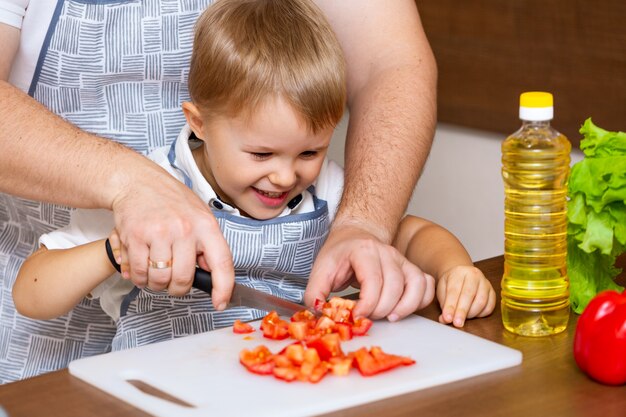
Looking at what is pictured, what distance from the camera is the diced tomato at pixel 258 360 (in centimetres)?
126

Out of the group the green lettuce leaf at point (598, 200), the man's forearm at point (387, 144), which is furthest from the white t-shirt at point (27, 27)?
the green lettuce leaf at point (598, 200)

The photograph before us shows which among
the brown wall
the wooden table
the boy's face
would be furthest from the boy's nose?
the brown wall

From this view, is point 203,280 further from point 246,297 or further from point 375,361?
point 375,361

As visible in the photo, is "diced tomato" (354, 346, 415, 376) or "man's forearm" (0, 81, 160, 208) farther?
"man's forearm" (0, 81, 160, 208)

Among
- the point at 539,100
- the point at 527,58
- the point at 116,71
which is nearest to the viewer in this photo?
the point at 539,100

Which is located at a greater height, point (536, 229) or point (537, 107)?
point (537, 107)

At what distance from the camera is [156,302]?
1743 millimetres

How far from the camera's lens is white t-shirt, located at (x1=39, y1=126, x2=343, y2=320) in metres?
1.70

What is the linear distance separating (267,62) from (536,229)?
454 mm

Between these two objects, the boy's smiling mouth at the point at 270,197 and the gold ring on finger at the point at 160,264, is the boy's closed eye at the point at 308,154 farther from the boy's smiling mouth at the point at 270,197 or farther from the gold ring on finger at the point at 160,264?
the gold ring on finger at the point at 160,264

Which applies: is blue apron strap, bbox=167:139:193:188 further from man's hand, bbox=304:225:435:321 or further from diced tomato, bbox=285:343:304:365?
diced tomato, bbox=285:343:304:365

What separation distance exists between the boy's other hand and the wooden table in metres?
0.16

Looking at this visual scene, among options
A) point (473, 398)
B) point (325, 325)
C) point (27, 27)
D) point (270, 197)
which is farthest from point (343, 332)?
point (27, 27)

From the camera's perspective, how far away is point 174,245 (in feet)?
4.64
